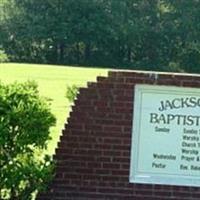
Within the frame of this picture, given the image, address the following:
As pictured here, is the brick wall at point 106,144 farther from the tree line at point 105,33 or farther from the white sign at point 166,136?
the tree line at point 105,33

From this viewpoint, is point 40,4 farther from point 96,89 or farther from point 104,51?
point 96,89

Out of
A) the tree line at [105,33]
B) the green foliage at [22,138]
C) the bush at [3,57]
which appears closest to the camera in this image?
the green foliage at [22,138]

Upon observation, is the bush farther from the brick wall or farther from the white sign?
the white sign

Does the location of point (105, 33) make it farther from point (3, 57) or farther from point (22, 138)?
point (22, 138)

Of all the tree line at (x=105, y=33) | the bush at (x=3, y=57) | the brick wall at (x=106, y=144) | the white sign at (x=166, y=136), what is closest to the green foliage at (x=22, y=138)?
the brick wall at (x=106, y=144)

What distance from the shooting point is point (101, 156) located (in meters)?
7.05

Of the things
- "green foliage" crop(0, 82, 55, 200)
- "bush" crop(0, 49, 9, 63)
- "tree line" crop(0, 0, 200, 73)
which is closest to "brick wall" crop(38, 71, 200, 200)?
"green foliage" crop(0, 82, 55, 200)

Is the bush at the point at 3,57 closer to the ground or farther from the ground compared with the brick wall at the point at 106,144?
closer to the ground

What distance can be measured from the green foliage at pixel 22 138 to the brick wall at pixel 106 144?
0.46m

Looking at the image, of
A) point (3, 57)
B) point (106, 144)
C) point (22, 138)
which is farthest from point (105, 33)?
point (22, 138)

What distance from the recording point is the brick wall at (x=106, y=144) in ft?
23.1

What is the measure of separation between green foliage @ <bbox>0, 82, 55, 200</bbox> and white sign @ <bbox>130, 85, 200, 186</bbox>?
87cm

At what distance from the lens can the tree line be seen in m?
60.6

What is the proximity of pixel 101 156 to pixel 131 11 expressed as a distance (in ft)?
185
